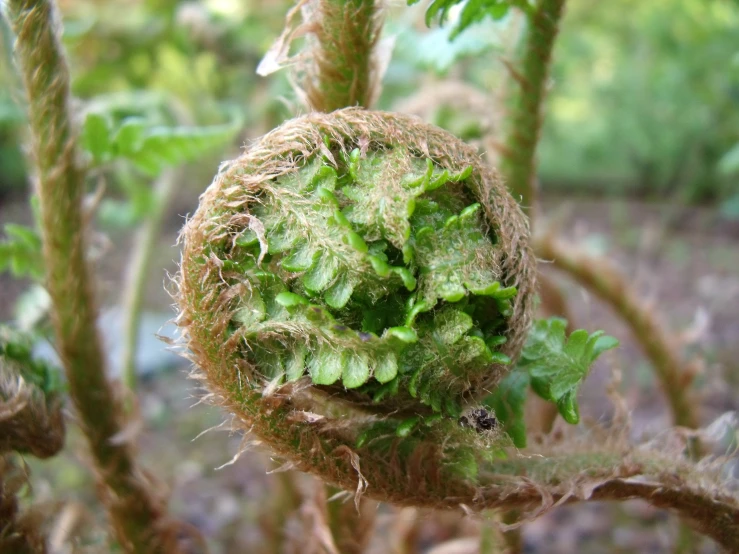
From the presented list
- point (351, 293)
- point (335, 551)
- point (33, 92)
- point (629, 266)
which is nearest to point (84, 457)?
point (335, 551)

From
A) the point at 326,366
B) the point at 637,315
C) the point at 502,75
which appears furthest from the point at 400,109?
the point at 326,366

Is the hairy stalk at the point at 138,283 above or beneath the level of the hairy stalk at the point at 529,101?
beneath

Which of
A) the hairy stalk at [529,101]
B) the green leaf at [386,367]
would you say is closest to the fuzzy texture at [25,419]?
the green leaf at [386,367]

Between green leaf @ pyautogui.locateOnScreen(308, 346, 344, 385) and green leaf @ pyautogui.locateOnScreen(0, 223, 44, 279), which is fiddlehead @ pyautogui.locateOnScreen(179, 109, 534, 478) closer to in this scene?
green leaf @ pyautogui.locateOnScreen(308, 346, 344, 385)

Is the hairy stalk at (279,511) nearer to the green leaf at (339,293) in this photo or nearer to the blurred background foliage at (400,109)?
the blurred background foliage at (400,109)

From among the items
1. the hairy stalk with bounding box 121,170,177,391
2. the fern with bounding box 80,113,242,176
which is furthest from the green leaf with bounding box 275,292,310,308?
the hairy stalk with bounding box 121,170,177,391

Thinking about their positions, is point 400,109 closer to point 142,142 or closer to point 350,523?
point 142,142
